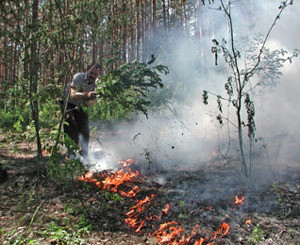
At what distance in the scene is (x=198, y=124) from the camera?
916 centimetres

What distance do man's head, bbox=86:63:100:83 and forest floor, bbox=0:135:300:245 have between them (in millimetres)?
1832

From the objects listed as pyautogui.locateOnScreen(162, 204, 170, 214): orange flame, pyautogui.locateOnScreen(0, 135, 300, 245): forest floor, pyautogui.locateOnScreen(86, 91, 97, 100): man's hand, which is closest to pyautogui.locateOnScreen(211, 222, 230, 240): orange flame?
→ pyautogui.locateOnScreen(0, 135, 300, 245): forest floor

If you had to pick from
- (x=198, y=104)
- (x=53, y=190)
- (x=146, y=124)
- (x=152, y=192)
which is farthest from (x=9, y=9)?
(x=198, y=104)

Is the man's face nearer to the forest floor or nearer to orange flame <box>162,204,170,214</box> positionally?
the forest floor

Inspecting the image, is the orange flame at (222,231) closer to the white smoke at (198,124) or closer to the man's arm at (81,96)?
the white smoke at (198,124)

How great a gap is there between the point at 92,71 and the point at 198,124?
5.48m

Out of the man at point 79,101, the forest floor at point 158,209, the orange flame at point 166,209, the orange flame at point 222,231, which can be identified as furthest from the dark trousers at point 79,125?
the orange flame at point 222,231

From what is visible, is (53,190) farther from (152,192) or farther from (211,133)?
(211,133)

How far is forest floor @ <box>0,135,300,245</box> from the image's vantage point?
267 cm

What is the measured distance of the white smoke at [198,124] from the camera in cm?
575

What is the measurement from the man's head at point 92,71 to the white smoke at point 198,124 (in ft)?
5.59

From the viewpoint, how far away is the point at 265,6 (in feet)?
66.5

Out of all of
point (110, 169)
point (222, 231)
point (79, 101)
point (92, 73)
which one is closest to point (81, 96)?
point (79, 101)

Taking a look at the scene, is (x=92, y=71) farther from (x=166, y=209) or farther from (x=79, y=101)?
(x=166, y=209)
